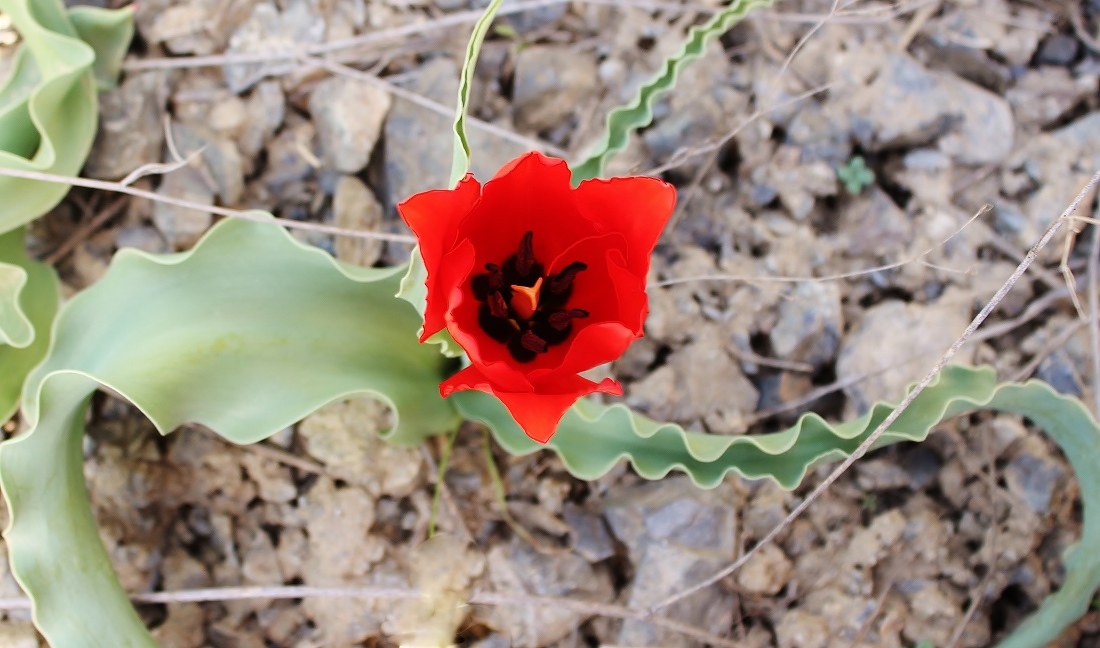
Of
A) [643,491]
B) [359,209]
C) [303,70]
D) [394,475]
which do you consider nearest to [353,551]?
[394,475]

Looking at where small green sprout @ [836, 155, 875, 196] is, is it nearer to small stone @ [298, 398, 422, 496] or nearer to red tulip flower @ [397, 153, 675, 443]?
red tulip flower @ [397, 153, 675, 443]

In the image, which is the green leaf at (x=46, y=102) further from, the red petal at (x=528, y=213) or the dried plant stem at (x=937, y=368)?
the dried plant stem at (x=937, y=368)

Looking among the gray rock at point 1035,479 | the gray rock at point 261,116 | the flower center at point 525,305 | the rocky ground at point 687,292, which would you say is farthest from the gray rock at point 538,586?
the gray rock at point 261,116

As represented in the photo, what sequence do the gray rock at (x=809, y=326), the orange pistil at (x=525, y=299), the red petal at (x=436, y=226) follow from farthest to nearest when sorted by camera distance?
the gray rock at (x=809, y=326)
the orange pistil at (x=525, y=299)
the red petal at (x=436, y=226)

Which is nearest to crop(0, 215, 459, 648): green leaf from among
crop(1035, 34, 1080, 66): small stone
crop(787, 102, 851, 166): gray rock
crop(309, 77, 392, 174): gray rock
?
crop(309, 77, 392, 174): gray rock

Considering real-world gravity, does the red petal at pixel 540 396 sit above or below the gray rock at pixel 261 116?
above

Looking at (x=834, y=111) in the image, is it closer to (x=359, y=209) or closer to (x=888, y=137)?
(x=888, y=137)

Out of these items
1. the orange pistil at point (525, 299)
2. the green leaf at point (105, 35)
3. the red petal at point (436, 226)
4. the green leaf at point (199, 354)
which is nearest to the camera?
the red petal at point (436, 226)
